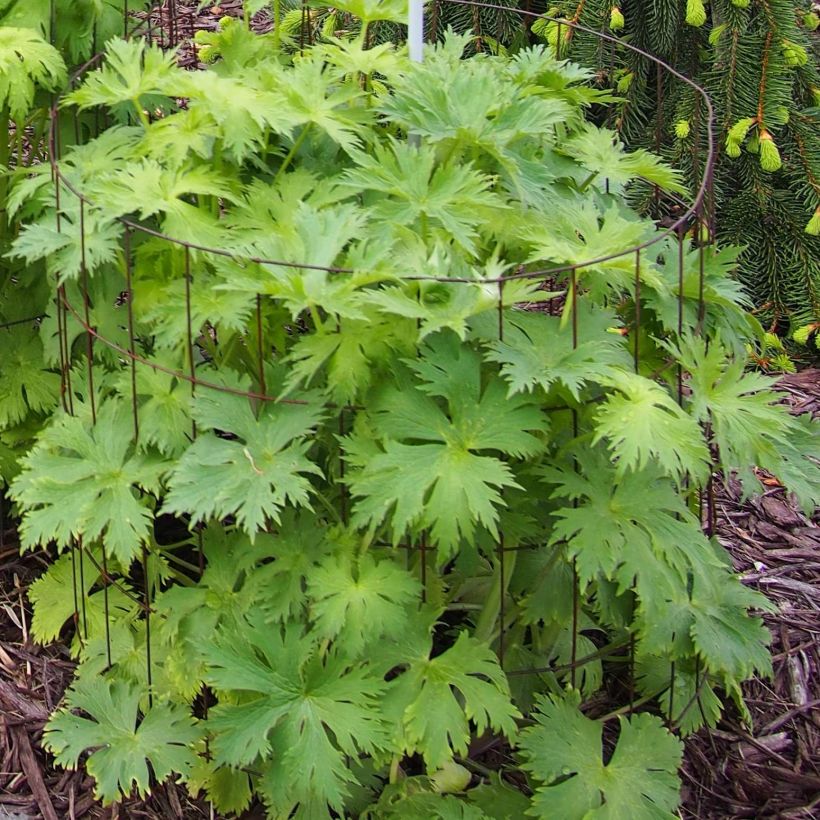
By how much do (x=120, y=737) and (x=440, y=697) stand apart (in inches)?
22.8

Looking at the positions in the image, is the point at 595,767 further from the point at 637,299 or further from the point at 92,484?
the point at 92,484

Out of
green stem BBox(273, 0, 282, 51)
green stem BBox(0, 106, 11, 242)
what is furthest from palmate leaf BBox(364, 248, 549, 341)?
green stem BBox(0, 106, 11, 242)

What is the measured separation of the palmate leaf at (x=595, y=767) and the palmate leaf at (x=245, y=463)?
56cm

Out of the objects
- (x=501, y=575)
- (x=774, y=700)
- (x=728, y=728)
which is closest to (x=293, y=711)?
(x=501, y=575)

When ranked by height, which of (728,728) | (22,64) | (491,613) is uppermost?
(22,64)

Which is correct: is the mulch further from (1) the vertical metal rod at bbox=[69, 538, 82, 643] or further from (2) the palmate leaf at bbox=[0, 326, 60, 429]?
(2) the palmate leaf at bbox=[0, 326, 60, 429]

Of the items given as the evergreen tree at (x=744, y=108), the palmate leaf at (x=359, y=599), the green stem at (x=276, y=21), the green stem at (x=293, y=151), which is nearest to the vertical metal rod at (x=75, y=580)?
the palmate leaf at (x=359, y=599)

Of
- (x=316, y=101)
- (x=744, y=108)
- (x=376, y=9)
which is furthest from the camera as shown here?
(x=744, y=108)

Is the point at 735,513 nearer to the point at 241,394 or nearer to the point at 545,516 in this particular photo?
the point at 545,516

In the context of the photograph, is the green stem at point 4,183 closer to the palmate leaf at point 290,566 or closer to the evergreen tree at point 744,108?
the palmate leaf at point 290,566

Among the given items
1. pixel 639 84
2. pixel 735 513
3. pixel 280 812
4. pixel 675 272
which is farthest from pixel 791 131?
pixel 280 812

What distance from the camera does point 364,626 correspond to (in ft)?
6.37

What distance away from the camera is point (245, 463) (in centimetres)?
194

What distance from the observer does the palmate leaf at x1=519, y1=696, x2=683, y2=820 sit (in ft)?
6.79
